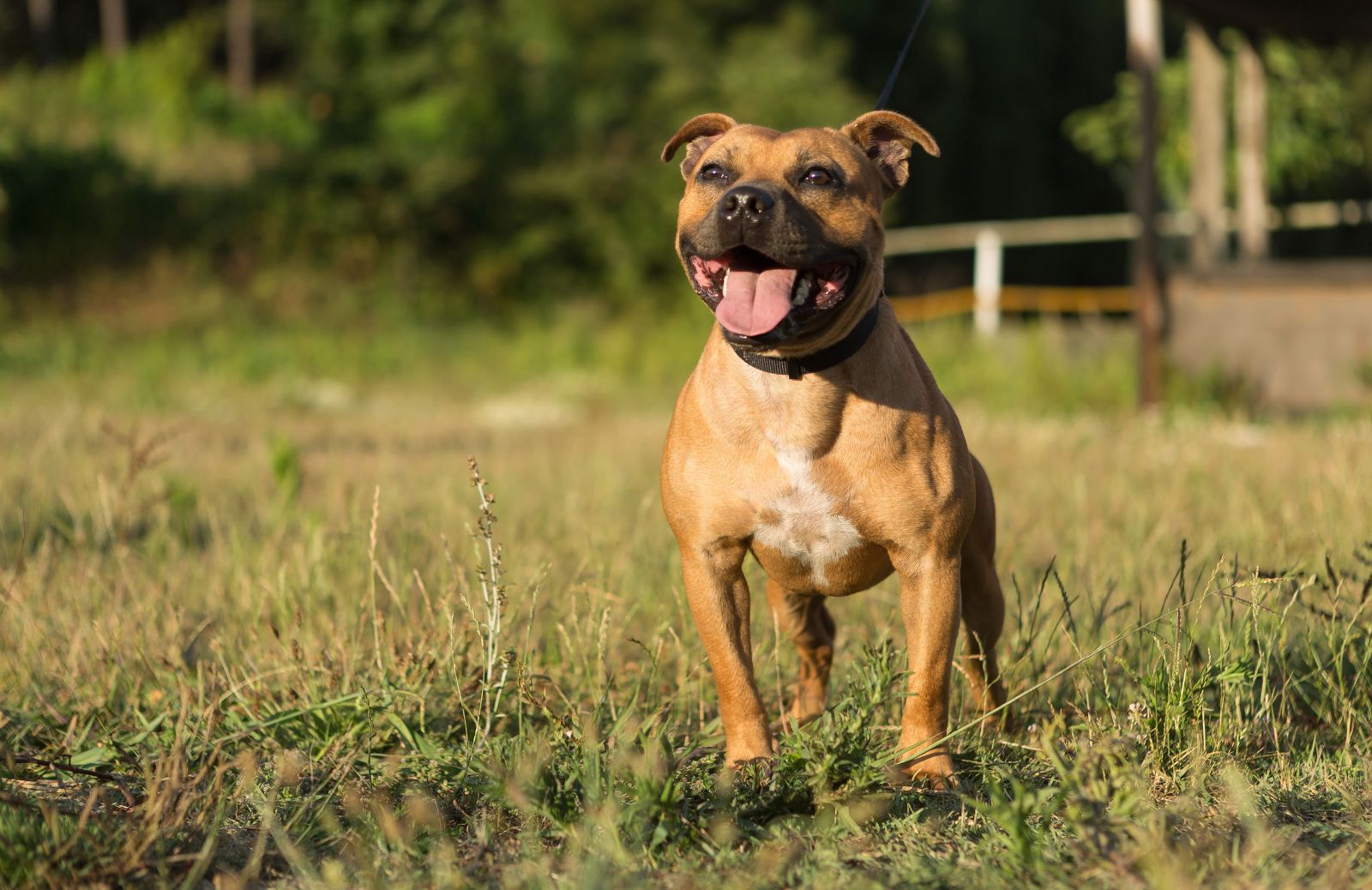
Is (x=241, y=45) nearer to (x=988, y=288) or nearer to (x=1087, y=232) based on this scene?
(x=988, y=288)

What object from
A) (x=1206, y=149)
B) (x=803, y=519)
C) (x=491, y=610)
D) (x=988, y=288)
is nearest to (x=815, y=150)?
(x=803, y=519)

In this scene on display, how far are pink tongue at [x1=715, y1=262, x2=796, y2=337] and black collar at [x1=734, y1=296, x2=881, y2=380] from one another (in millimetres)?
118

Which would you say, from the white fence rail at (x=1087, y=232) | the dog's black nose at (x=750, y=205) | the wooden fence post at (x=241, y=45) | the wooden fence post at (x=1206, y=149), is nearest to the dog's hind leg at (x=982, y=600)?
the dog's black nose at (x=750, y=205)

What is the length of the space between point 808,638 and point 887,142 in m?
1.26

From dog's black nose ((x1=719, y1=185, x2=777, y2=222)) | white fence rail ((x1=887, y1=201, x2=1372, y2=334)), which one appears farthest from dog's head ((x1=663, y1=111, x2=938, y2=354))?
white fence rail ((x1=887, y1=201, x2=1372, y2=334))

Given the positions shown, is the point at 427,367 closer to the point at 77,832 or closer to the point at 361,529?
the point at 361,529

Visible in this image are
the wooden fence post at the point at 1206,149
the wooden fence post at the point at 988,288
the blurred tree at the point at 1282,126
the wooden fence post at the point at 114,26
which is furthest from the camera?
the wooden fence post at the point at 114,26

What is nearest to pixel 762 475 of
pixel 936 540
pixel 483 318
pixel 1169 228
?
pixel 936 540

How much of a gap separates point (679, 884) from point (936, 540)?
1.00 meters

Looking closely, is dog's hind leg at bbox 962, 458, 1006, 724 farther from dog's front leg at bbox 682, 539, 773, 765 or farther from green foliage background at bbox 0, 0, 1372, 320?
green foliage background at bbox 0, 0, 1372, 320

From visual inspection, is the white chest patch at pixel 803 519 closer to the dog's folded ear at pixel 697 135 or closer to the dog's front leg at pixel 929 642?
the dog's front leg at pixel 929 642

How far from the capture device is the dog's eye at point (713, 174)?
3168 millimetres

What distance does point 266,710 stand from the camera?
3.18 m

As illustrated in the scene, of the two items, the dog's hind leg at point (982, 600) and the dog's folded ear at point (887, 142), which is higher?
the dog's folded ear at point (887, 142)
